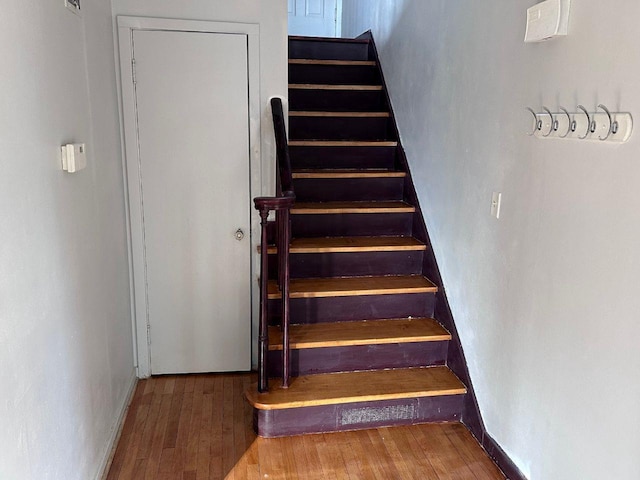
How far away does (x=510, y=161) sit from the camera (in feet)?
6.88

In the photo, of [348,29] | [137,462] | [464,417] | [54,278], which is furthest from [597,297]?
[348,29]

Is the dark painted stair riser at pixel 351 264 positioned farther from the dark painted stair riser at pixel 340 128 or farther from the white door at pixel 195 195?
the dark painted stair riser at pixel 340 128

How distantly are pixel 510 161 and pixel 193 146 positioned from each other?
1.63 metres

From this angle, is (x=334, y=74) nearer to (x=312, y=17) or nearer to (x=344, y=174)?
(x=344, y=174)

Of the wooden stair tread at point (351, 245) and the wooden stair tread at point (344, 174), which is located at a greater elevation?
the wooden stair tread at point (344, 174)

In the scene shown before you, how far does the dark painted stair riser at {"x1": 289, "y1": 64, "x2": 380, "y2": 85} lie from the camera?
3.87 metres

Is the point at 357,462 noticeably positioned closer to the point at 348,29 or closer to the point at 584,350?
the point at 584,350

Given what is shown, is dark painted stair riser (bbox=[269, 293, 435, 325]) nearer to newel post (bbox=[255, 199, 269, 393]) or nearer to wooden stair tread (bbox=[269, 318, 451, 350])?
wooden stair tread (bbox=[269, 318, 451, 350])

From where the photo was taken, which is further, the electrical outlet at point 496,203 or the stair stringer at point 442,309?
the stair stringer at point 442,309

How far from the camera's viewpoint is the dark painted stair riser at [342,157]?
3.39m

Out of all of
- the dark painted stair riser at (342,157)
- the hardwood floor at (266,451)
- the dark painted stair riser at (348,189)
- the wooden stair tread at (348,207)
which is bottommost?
the hardwood floor at (266,451)

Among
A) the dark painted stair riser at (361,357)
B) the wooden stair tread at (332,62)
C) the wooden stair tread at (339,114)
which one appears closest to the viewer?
the dark painted stair riser at (361,357)

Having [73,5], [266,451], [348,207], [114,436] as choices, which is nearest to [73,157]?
[73,5]

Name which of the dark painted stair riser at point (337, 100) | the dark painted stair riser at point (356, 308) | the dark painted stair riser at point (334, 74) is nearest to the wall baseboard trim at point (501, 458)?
the dark painted stair riser at point (356, 308)
